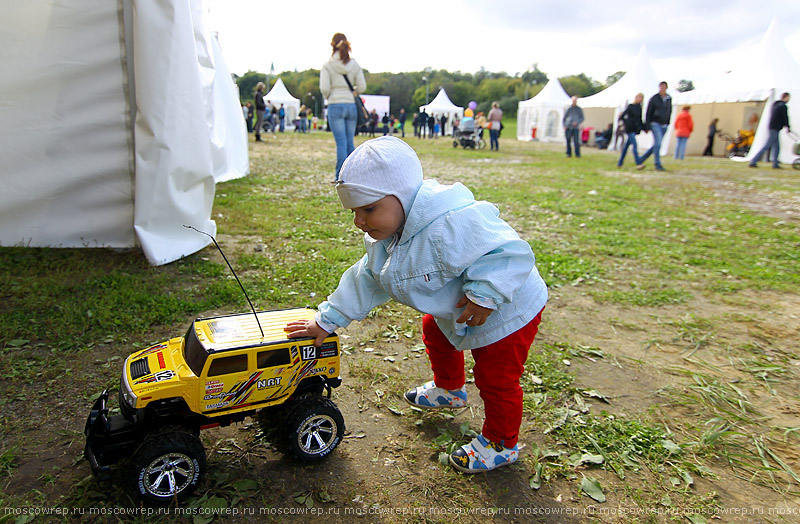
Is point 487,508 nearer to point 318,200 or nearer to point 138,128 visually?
point 138,128

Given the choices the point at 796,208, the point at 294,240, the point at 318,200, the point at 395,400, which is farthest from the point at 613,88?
the point at 395,400

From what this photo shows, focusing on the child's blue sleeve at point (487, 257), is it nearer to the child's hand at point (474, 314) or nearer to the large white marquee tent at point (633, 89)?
the child's hand at point (474, 314)

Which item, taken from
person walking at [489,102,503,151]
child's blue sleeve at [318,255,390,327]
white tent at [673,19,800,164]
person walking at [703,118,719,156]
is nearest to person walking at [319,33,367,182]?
child's blue sleeve at [318,255,390,327]

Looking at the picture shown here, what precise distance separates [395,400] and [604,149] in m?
25.8

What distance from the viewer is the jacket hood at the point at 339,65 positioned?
26.7 ft

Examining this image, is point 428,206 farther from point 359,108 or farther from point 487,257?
point 359,108

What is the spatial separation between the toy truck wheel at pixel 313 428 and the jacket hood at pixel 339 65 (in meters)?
6.94

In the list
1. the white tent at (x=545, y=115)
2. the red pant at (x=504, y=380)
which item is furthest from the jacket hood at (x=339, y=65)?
the white tent at (x=545, y=115)

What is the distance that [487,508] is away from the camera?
2143 mm

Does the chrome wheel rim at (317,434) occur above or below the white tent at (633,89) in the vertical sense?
below

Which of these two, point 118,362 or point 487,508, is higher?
point 118,362

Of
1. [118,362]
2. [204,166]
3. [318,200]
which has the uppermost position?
[204,166]

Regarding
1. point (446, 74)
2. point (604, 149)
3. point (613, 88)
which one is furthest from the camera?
point (446, 74)

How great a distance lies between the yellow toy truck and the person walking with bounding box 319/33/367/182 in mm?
6381
